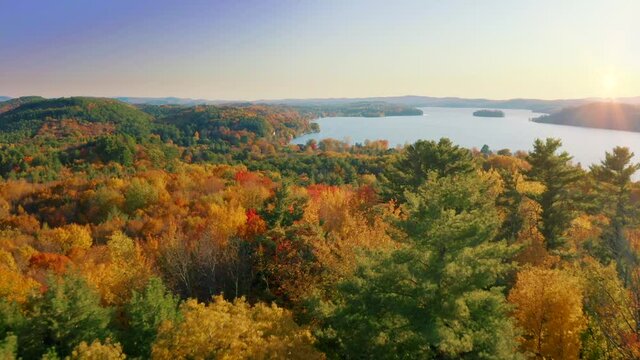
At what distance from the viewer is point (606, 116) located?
176 metres

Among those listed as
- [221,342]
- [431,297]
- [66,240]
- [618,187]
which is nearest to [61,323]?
[221,342]

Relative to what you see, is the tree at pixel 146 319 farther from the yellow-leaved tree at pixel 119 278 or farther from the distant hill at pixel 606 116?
the distant hill at pixel 606 116

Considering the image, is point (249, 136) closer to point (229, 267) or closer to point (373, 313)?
point (229, 267)

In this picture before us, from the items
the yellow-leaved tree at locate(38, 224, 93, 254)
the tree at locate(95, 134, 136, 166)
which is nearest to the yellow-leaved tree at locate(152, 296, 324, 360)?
the yellow-leaved tree at locate(38, 224, 93, 254)

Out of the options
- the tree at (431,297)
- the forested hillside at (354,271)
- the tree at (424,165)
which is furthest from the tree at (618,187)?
the tree at (431,297)

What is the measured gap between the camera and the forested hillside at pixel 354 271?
42.4 ft

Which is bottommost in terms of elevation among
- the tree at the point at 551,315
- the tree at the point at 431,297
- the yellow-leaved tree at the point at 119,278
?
the yellow-leaved tree at the point at 119,278

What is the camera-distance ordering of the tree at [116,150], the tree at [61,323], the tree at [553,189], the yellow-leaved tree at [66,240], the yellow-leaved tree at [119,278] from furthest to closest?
the tree at [116,150] < the yellow-leaved tree at [66,240] < the tree at [553,189] < the yellow-leaved tree at [119,278] < the tree at [61,323]

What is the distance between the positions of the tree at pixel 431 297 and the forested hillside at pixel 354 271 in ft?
0.18

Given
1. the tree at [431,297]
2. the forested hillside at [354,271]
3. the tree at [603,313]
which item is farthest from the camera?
the forested hillside at [354,271]

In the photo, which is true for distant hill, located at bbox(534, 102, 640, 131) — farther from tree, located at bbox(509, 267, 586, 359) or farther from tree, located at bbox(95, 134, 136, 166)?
tree, located at bbox(509, 267, 586, 359)

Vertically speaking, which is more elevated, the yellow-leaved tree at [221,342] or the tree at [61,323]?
the yellow-leaved tree at [221,342]

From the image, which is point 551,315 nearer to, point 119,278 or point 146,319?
point 146,319

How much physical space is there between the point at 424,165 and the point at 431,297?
1872 cm
